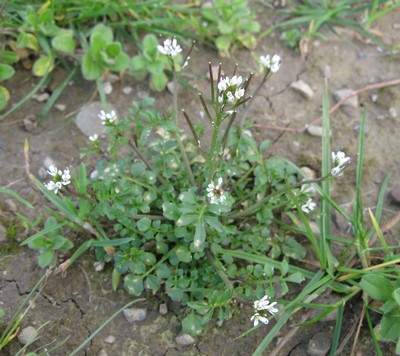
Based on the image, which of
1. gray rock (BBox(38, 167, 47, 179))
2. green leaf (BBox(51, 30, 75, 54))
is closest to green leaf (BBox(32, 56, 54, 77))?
green leaf (BBox(51, 30, 75, 54))

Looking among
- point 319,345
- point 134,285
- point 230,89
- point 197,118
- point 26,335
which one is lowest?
point 319,345

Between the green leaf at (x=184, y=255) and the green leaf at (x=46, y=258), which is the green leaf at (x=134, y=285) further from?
the green leaf at (x=46, y=258)

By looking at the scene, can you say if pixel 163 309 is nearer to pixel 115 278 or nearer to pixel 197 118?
pixel 115 278

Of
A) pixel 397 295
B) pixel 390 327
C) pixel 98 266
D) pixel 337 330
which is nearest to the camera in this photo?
pixel 397 295

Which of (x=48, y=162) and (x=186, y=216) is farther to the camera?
(x=48, y=162)

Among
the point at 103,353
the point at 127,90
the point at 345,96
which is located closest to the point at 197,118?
the point at 127,90

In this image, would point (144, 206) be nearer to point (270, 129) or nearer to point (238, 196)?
point (238, 196)

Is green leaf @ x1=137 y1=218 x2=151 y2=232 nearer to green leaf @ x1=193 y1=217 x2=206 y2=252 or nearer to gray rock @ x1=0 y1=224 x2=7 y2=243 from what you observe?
green leaf @ x1=193 y1=217 x2=206 y2=252
